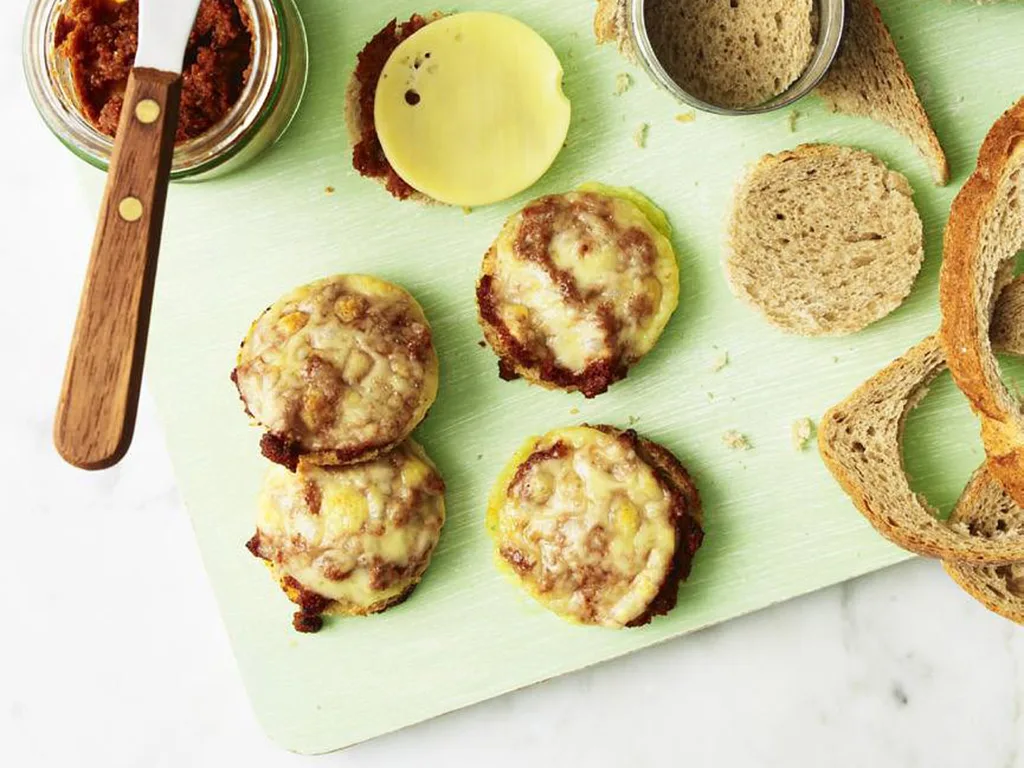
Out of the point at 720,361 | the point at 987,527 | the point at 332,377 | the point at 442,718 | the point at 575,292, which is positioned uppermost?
the point at 575,292

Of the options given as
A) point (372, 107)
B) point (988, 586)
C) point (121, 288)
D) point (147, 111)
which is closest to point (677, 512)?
point (988, 586)

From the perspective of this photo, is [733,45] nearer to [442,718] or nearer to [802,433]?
[802,433]

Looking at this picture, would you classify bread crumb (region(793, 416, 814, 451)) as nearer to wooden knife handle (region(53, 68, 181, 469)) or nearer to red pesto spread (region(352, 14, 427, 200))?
red pesto spread (region(352, 14, 427, 200))

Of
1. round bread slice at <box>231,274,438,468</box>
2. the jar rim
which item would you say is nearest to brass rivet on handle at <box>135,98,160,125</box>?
round bread slice at <box>231,274,438,468</box>

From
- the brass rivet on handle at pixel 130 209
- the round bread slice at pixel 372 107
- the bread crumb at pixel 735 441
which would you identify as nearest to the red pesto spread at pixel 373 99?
the round bread slice at pixel 372 107

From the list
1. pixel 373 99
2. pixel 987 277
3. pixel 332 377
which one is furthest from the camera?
pixel 373 99

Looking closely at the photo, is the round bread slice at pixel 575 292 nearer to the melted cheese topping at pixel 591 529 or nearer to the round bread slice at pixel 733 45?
the melted cheese topping at pixel 591 529

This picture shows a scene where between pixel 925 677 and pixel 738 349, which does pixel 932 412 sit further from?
pixel 925 677
